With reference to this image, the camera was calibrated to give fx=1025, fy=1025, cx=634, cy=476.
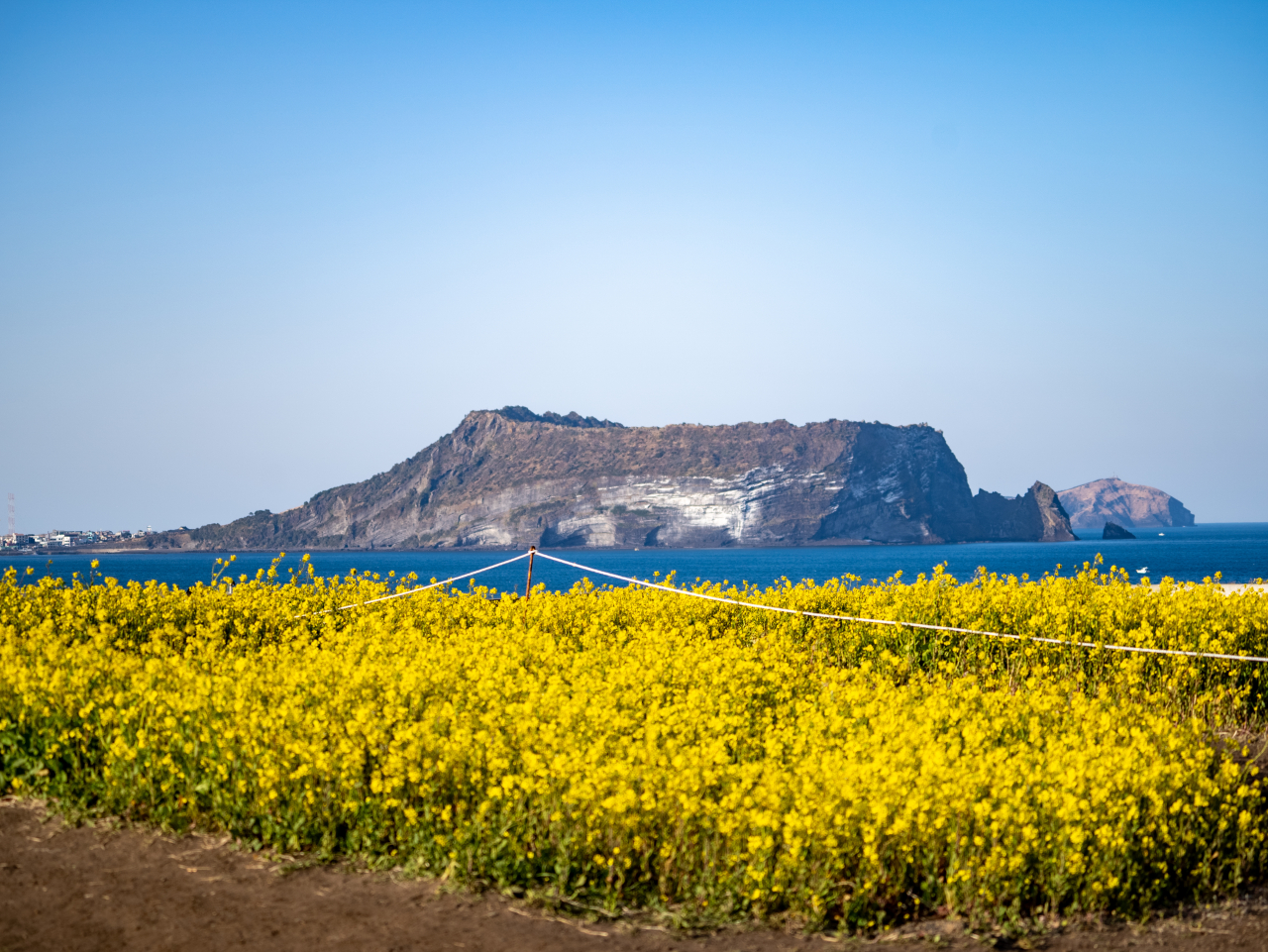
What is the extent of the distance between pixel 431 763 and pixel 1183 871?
3913mm

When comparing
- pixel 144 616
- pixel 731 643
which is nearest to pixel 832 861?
pixel 731 643

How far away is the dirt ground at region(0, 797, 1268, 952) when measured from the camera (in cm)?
438

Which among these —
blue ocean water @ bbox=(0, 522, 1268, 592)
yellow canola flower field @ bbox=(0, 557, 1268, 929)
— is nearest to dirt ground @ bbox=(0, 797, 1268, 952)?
yellow canola flower field @ bbox=(0, 557, 1268, 929)

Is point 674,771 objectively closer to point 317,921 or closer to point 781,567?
point 317,921

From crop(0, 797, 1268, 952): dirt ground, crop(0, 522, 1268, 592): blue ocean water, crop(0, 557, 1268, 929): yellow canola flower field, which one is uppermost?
crop(0, 557, 1268, 929): yellow canola flower field

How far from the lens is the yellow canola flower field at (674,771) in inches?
191

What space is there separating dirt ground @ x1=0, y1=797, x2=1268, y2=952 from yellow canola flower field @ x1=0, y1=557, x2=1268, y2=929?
0.57ft

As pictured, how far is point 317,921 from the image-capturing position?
14.9 ft

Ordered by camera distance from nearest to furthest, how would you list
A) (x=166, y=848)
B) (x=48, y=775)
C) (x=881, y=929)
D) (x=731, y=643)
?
(x=881, y=929) < (x=166, y=848) < (x=48, y=775) < (x=731, y=643)

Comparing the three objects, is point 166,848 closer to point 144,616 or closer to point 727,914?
point 727,914

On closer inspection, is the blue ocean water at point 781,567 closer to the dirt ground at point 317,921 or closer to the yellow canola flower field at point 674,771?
the yellow canola flower field at point 674,771

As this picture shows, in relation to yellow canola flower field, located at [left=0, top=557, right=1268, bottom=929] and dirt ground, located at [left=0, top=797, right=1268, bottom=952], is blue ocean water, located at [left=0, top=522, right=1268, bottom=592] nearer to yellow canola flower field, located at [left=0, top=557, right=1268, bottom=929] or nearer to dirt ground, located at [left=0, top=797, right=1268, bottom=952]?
yellow canola flower field, located at [left=0, top=557, right=1268, bottom=929]

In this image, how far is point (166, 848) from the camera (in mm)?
5375

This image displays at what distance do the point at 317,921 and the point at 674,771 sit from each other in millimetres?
1815
